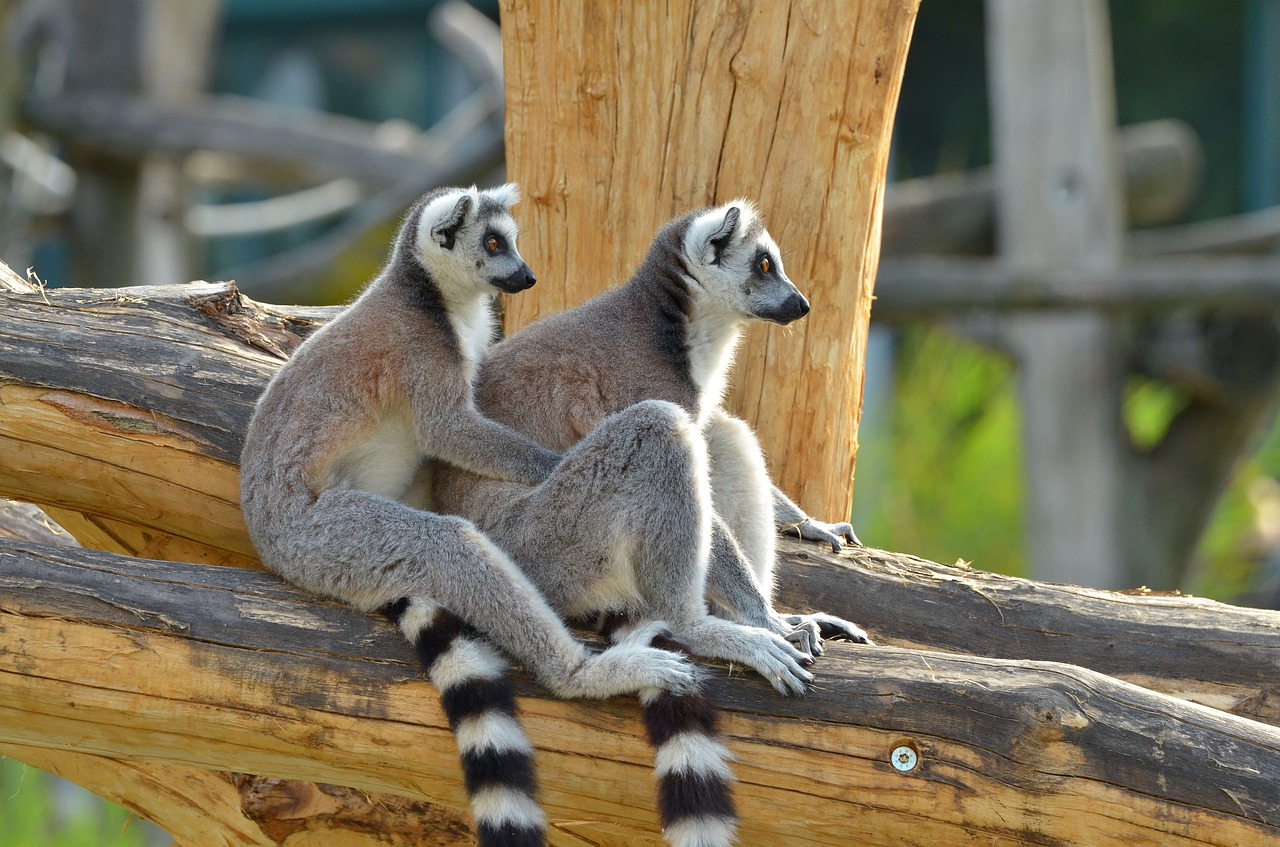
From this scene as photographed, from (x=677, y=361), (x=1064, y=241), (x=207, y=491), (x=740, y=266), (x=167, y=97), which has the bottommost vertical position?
(x=207, y=491)

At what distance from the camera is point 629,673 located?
2982 millimetres

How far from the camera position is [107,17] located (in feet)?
30.7

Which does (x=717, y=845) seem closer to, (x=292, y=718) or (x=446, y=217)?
(x=292, y=718)

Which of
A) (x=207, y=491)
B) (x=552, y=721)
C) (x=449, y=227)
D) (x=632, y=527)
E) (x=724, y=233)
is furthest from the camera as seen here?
(x=207, y=491)

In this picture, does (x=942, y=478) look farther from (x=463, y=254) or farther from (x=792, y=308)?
(x=463, y=254)

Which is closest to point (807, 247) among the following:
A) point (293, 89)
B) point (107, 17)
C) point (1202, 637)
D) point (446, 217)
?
point (446, 217)

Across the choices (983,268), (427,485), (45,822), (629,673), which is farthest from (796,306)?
(45,822)

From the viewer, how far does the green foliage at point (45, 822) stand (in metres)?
8.50

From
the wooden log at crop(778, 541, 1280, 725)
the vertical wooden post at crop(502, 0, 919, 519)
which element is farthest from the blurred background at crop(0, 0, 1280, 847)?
the wooden log at crop(778, 541, 1280, 725)

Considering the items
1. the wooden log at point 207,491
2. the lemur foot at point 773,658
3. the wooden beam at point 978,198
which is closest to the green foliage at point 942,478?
the wooden beam at point 978,198

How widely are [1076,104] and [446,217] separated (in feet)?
18.9

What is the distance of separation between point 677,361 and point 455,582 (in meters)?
1.13

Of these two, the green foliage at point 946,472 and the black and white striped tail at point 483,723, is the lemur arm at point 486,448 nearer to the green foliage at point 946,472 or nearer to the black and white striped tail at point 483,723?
the black and white striped tail at point 483,723

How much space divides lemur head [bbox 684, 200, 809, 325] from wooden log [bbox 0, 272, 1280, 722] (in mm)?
846
